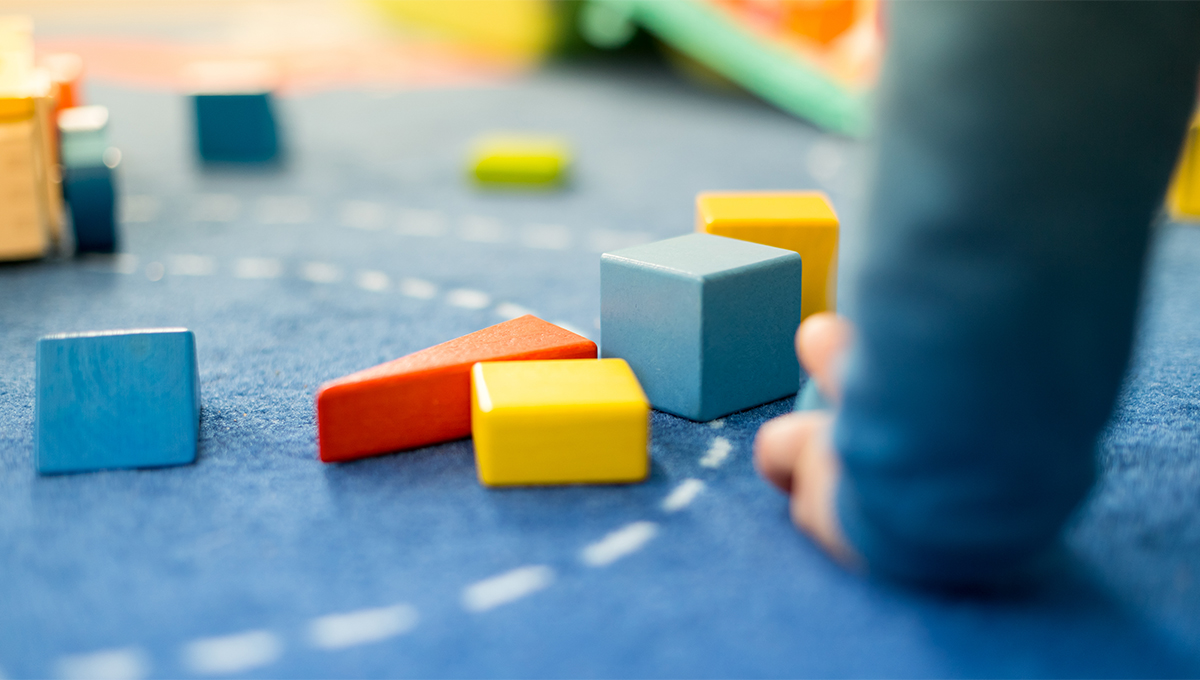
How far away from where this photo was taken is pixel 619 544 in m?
0.91

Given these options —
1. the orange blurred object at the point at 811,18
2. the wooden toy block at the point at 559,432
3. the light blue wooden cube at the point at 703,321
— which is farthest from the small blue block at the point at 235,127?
the wooden toy block at the point at 559,432

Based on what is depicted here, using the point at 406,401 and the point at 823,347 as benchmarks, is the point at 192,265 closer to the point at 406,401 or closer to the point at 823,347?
the point at 406,401

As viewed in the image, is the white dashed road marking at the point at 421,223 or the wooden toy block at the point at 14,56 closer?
the wooden toy block at the point at 14,56

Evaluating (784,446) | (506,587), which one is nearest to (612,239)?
(784,446)

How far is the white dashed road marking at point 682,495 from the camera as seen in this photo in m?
0.97

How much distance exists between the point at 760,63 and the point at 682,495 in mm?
2039

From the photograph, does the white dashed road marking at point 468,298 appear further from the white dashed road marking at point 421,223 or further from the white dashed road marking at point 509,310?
the white dashed road marking at point 421,223

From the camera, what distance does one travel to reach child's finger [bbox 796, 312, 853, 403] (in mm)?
873

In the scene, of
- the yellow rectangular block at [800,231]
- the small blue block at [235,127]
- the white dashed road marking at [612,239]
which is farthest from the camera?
the small blue block at [235,127]

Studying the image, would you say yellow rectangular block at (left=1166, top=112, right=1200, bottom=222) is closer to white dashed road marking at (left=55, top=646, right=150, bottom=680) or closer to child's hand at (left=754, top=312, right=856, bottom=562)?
child's hand at (left=754, top=312, right=856, bottom=562)

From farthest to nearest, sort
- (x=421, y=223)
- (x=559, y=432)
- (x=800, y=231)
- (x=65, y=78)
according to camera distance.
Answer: (x=65, y=78) → (x=421, y=223) → (x=800, y=231) → (x=559, y=432)

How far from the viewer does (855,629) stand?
80cm

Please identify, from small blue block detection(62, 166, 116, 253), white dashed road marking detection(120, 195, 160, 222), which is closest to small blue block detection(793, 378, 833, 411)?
small blue block detection(62, 166, 116, 253)

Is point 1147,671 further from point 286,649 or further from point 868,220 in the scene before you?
point 286,649
